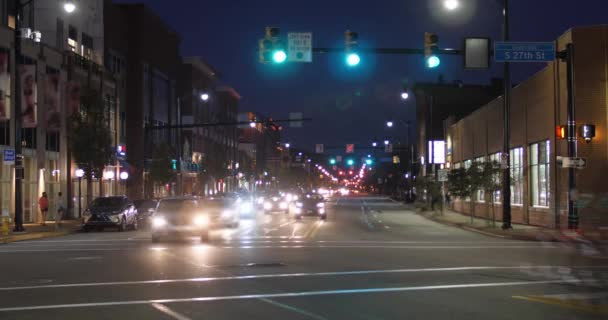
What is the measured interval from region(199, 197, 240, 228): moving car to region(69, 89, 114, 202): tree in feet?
33.8

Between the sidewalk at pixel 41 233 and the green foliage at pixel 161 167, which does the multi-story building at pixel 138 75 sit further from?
the sidewalk at pixel 41 233

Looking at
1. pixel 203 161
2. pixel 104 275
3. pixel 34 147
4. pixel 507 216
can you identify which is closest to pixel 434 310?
pixel 104 275

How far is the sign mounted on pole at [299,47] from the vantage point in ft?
72.2

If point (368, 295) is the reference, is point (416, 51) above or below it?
above

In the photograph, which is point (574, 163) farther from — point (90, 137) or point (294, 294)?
point (90, 137)

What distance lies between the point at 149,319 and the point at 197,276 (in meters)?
4.71

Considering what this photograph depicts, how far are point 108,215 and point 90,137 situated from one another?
8.80 meters

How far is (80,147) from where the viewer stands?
40.7 metres

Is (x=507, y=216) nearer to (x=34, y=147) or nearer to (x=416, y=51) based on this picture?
(x=416, y=51)

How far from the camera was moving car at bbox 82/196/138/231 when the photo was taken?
33.6 metres

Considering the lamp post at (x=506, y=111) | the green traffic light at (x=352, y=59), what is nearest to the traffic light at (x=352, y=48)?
the green traffic light at (x=352, y=59)

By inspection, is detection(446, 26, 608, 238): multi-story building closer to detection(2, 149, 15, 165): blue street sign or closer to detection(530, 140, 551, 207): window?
detection(530, 140, 551, 207): window

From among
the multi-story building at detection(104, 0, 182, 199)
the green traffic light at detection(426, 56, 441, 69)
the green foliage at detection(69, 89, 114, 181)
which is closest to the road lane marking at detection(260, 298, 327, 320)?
the green traffic light at detection(426, 56, 441, 69)

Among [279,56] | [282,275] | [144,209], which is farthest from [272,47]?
[144,209]
